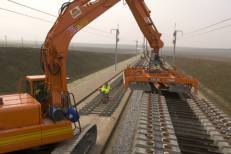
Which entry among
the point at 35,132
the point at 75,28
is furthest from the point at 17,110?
the point at 75,28

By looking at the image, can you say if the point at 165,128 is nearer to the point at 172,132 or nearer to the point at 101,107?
the point at 172,132

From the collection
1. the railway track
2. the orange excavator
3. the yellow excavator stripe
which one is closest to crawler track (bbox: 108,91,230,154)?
the railway track

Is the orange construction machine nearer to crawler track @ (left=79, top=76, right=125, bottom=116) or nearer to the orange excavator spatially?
the orange excavator

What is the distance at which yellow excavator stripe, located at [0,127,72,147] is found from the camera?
715 centimetres

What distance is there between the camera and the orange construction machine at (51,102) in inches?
290

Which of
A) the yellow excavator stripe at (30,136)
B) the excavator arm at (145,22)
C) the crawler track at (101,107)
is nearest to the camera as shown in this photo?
the yellow excavator stripe at (30,136)

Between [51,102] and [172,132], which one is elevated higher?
[51,102]

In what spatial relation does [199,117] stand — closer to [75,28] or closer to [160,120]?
[160,120]

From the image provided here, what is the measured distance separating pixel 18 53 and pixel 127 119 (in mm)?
26957

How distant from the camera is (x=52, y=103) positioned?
874 centimetres

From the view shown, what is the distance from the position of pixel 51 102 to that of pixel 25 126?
1.38m

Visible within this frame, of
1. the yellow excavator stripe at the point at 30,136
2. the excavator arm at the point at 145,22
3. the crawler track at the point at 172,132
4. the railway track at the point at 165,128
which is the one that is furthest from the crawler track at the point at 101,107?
the yellow excavator stripe at the point at 30,136

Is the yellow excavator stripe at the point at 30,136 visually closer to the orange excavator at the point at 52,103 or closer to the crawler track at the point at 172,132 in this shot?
the orange excavator at the point at 52,103

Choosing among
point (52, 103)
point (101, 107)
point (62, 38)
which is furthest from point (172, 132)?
point (101, 107)
